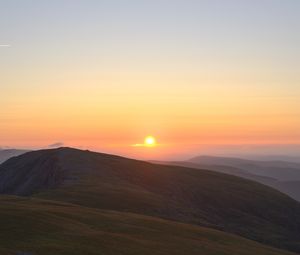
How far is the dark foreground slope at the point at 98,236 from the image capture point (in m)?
37.9

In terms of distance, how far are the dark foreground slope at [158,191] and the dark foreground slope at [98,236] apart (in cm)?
2018

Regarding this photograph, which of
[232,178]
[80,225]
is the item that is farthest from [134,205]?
[232,178]

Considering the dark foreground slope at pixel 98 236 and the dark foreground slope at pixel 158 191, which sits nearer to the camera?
the dark foreground slope at pixel 98 236

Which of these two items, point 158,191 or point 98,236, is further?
point 158,191

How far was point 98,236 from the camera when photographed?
143 ft

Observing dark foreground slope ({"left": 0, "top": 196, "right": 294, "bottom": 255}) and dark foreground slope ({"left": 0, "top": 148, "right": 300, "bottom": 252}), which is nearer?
dark foreground slope ({"left": 0, "top": 196, "right": 294, "bottom": 255})

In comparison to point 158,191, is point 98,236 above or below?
below

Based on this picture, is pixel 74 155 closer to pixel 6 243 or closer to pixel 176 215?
pixel 176 215

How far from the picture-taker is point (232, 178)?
15812 centimetres

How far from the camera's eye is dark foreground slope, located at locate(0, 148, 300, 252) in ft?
272

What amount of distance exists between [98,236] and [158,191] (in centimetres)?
7430

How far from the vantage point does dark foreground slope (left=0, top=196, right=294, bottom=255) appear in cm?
3794

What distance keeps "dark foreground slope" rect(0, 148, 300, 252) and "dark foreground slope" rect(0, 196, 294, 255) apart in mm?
20177

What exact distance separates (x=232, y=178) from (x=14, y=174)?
68.8 m
